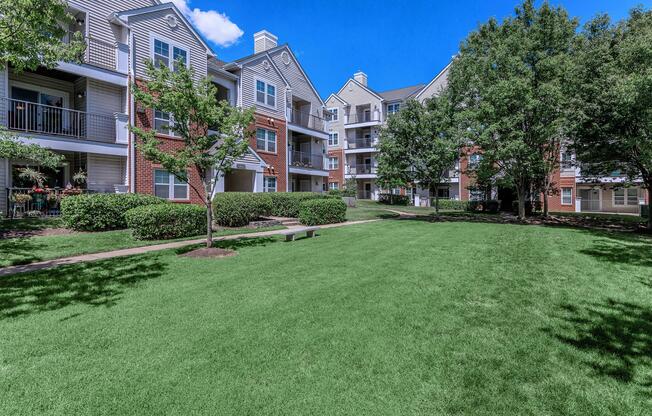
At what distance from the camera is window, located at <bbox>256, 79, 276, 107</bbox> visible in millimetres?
23750

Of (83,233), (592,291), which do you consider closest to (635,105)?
(592,291)

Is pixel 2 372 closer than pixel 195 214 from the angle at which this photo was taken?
Yes

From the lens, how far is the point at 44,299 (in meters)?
5.48

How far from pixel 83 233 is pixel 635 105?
836 inches

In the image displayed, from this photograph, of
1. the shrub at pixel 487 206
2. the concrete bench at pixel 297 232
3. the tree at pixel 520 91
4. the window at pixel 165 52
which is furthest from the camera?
the shrub at pixel 487 206

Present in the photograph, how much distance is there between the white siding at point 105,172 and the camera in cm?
1569

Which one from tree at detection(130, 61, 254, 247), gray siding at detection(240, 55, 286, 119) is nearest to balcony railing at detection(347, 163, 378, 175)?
gray siding at detection(240, 55, 286, 119)

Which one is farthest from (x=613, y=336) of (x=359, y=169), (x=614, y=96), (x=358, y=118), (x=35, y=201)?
(x=358, y=118)

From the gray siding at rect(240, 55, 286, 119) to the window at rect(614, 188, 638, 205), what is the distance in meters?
31.8

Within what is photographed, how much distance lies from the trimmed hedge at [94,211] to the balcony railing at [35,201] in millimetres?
2706

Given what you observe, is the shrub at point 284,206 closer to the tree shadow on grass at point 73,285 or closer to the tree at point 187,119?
the tree at point 187,119

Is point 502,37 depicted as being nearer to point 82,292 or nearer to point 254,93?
point 254,93

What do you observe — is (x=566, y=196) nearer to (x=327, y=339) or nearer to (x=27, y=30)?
(x=327, y=339)

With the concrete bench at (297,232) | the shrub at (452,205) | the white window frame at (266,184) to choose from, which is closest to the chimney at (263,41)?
the white window frame at (266,184)
